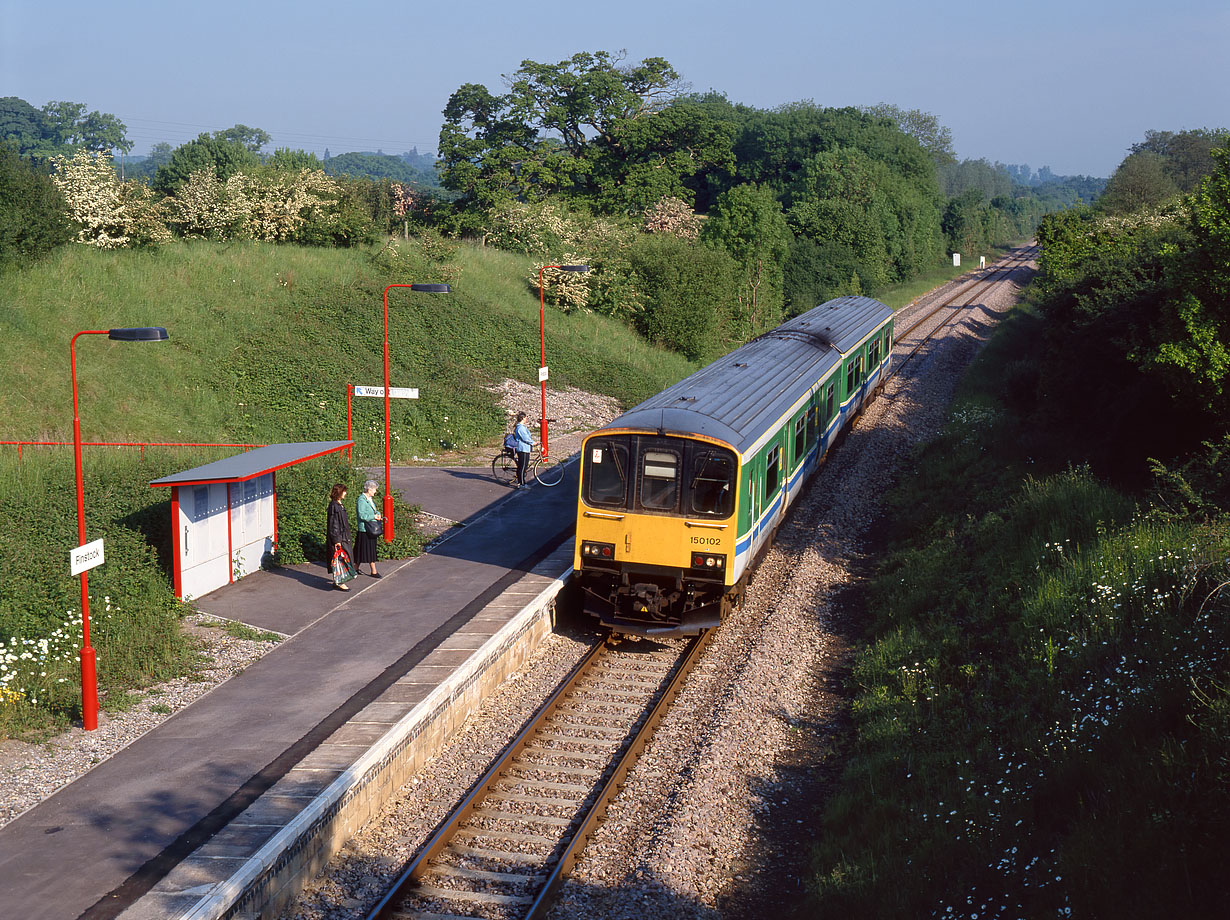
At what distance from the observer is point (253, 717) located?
→ 1116 centimetres

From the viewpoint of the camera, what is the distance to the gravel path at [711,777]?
29.2ft

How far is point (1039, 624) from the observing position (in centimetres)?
1233

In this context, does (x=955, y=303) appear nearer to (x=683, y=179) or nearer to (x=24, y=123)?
(x=683, y=179)

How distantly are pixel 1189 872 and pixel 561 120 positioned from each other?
5199 cm

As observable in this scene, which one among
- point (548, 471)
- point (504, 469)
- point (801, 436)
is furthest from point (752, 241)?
point (801, 436)

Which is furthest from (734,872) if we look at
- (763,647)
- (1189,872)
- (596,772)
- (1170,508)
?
(1170,508)

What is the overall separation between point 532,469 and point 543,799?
501 inches

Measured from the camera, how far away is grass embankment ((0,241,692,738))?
12828mm

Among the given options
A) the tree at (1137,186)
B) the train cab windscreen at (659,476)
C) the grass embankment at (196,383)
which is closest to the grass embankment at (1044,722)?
the train cab windscreen at (659,476)

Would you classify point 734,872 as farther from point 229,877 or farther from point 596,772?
point 229,877

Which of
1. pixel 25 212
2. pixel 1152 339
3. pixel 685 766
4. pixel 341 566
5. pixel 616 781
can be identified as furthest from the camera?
pixel 25 212

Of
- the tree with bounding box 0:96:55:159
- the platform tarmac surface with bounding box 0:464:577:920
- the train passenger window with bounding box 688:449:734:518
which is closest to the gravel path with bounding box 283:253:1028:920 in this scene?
the platform tarmac surface with bounding box 0:464:577:920

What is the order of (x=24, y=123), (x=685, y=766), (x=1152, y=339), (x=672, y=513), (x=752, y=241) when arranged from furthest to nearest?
1. (x=24, y=123)
2. (x=752, y=241)
3. (x=1152, y=339)
4. (x=672, y=513)
5. (x=685, y=766)

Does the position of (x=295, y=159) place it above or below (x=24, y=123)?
below
